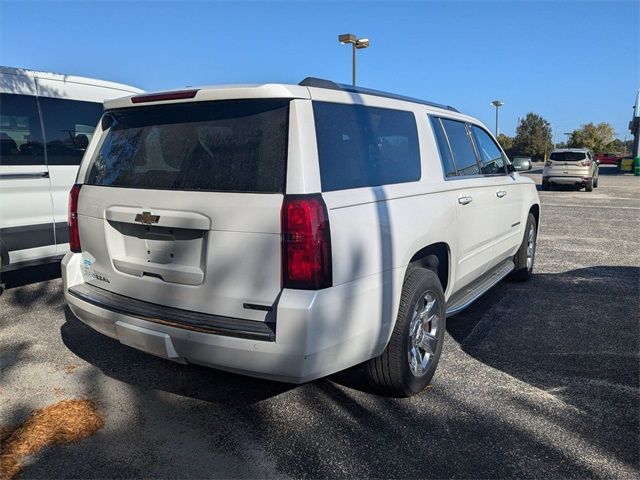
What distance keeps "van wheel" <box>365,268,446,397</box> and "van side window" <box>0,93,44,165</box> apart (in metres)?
4.27

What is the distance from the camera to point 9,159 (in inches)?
205

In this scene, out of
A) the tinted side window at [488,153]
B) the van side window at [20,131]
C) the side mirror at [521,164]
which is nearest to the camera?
the tinted side window at [488,153]

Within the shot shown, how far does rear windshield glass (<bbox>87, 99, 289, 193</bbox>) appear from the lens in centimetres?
264

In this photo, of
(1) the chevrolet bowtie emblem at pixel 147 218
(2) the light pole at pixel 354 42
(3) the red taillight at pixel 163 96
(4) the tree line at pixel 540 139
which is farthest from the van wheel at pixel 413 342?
(4) the tree line at pixel 540 139

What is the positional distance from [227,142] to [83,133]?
398 centimetres

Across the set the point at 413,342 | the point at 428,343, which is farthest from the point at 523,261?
the point at 413,342

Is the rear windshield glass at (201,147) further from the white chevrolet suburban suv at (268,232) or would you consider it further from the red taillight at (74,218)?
the red taillight at (74,218)

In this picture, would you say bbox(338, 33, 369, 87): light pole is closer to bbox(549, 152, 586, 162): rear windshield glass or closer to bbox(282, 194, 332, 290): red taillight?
bbox(549, 152, 586, 162): rear windshield glass

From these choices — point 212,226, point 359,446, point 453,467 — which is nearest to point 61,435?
point 212,226

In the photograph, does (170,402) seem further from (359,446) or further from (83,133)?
(83,133)

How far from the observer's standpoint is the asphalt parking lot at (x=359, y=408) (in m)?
2.66

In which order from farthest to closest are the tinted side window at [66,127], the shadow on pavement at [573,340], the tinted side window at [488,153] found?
the tinted side window at [66,127] < the tinted side window at [488,153] < the shadow on pavement at [573,340]

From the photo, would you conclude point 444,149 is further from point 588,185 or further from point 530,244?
point 588,185

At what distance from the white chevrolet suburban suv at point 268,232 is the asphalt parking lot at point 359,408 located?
1.24 ft
